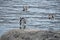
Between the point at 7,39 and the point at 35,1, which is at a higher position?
the point at 35,1

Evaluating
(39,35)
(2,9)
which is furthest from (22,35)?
(2,9)

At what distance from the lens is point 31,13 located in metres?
7.32

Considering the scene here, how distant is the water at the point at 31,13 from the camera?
281 inches

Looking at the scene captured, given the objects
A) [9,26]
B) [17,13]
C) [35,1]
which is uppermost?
[35,1]

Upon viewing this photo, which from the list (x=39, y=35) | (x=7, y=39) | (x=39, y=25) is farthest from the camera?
(x=39, y=25)

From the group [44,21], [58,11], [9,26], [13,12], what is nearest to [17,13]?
[13,12]

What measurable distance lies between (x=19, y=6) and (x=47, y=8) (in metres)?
1.24

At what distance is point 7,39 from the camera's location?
4355 mm

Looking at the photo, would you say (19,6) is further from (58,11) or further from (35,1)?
(58,11)

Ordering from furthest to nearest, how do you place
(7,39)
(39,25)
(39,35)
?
(39,25), (7,39), (39,35)

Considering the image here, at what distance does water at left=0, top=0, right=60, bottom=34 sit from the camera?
23.4ft

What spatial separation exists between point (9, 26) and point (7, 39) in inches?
110

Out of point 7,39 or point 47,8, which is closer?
point 7,39

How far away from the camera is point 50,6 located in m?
7.44
